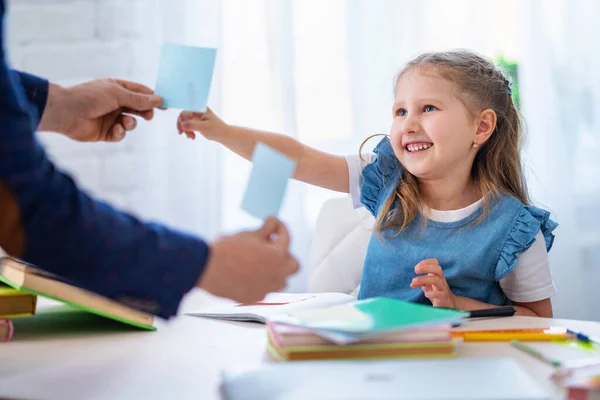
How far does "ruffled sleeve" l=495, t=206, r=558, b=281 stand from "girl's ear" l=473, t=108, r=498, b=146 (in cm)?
16

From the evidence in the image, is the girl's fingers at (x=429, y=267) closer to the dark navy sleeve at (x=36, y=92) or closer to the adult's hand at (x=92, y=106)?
the adult's hand at (x=92, y=106)

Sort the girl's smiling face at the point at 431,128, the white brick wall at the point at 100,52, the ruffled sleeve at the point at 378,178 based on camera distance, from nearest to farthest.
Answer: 1. the girl's smiling face at the point at 431,128
2. the ruffled sleeve at the point at 378,178
3. the white brick wall at the point at 100,52

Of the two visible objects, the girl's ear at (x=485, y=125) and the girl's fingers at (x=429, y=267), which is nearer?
the girl's fingers at (x=429, y=267)

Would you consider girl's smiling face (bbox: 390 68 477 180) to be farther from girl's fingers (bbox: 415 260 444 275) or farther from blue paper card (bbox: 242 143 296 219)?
blue paper card (bbox: 242 143 296 219)

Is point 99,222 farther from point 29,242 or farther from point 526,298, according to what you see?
point 526,298

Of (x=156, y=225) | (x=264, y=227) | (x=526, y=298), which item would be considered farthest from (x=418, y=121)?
(x=156, y=225)

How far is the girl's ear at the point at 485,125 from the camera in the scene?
4.36 ft

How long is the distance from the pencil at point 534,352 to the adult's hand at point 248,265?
0.26 meters

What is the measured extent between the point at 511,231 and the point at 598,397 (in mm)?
654

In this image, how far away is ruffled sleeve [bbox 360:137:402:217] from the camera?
4.59 feet

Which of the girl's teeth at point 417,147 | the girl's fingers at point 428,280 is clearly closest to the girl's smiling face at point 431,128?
the girl's teeth at point 417,147

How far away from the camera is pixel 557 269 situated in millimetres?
1772

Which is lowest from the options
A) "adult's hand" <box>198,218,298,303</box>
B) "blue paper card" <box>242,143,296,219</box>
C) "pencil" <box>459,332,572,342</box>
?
"pencil" <box>459,332,572,342</box>

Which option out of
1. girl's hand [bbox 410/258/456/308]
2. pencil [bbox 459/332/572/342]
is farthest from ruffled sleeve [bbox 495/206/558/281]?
pencil [bbox 459/332/572/342]
